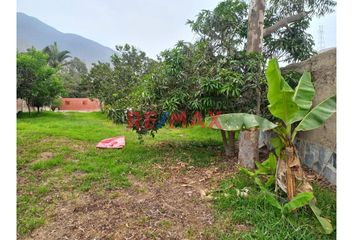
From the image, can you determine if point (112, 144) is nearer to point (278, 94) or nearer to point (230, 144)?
point (230, 144)

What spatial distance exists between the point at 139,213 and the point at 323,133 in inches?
120

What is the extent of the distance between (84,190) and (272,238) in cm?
260

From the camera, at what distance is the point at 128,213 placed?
9.40 ft

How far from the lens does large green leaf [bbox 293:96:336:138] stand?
2441mm

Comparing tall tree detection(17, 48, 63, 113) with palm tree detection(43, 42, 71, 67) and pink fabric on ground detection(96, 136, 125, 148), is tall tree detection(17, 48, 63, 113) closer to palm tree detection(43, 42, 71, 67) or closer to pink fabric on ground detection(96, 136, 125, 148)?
pink fabric on ground detection(96, 136, 125, 148)

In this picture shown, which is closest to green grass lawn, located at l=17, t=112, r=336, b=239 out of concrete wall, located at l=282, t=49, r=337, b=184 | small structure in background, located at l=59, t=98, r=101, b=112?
concrete wall, located at l=282, t=49, r=337, b=184

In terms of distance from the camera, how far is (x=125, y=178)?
13.2 feet

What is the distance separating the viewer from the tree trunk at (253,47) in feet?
14.4

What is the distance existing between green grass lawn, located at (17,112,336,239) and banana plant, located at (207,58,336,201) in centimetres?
38

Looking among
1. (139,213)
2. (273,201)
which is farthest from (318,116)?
(139,213)

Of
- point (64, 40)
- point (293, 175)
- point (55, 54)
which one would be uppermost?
point (64, 40)

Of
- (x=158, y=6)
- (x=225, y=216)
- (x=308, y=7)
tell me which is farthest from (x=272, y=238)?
(x=158, y=6)

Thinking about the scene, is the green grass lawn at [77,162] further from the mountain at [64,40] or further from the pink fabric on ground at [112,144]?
the mountain at [64,40]

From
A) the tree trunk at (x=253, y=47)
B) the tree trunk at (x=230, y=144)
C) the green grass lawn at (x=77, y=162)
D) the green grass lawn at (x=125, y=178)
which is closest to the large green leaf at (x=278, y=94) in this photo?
the green grass lawn at (x=125, y=178)
